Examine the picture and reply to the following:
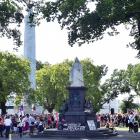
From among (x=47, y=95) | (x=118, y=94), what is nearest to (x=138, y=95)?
(x=118, y=94)

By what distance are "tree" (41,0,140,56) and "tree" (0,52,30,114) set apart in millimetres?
35661

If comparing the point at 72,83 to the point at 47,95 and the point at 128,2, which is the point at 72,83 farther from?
the point at 47,95

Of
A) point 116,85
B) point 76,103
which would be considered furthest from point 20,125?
point 116,85

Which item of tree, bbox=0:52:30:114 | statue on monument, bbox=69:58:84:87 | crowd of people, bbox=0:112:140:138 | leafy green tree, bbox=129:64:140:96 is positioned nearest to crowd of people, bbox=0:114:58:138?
crowd of people, bbox=0:112:140:138

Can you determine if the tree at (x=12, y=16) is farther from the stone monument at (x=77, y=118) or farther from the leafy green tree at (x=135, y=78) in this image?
the leafy green tree at (x=135, y=78)

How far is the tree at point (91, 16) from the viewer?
2667cm

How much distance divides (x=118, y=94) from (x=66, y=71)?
2783 centimetres

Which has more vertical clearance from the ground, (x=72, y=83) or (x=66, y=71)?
(x=66, y=71)

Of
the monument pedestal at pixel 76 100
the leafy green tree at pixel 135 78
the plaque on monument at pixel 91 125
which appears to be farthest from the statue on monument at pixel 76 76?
the leafy green tree at pixel 135 78

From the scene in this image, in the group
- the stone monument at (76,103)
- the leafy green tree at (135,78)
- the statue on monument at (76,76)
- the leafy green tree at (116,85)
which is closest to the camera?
the stone monument at (76,103)

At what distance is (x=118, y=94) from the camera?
111750 millimetres

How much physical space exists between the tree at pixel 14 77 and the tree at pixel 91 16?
35661mm

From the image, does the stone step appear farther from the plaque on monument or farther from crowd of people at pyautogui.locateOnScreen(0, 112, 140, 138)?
crowd of people at pyautogui.locateOnScreen(0, 112, 140, 138)

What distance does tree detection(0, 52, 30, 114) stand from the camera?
65.9 meters
